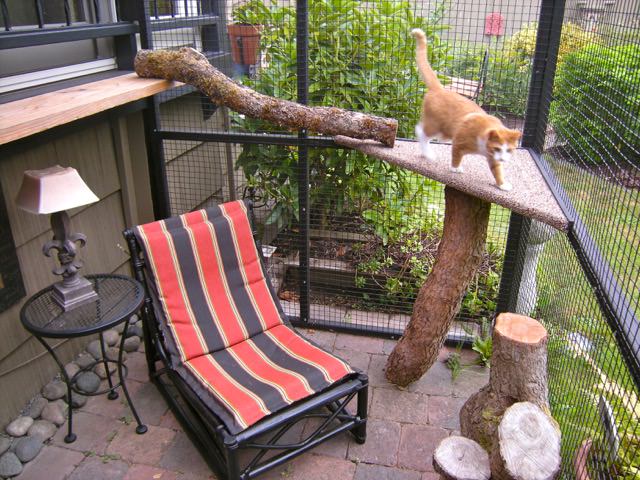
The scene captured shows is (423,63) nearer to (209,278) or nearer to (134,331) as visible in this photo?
(209,278)

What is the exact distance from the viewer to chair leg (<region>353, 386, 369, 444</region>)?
2.69m

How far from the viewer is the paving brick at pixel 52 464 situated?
2.57m

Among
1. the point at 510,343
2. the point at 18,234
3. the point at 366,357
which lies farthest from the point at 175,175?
the point at 510,343

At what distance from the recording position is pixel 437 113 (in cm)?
257

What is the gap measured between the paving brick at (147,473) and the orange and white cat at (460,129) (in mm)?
2017

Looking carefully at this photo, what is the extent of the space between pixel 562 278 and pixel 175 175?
2777 millimetres

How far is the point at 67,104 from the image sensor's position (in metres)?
2.40

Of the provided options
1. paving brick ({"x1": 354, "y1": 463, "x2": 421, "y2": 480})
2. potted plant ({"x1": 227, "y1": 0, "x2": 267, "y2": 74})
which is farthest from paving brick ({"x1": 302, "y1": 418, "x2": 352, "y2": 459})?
potted plant ({"x1": 227, "y1": 0, "x2": 267, "y2": 74})

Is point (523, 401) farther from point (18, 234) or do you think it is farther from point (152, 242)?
point (18, 234)

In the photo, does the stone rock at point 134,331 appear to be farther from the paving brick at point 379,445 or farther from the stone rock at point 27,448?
the paving brick at point 379,445

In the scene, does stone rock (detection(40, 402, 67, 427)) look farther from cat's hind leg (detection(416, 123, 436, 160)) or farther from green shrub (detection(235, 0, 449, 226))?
cat's hind leg (detection(416, 123, 436, 160))

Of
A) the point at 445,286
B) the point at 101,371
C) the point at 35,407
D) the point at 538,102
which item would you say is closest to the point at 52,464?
the point at 35,407

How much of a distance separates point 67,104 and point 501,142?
1.89 m

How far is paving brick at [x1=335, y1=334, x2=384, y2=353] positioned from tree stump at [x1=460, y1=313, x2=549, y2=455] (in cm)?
114
